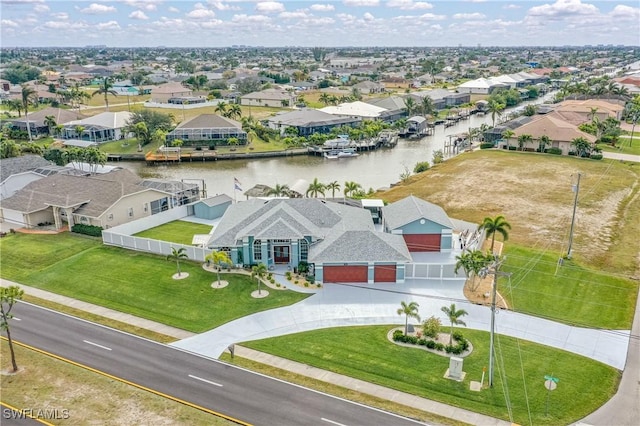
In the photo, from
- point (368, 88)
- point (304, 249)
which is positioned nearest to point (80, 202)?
point (304, 249)

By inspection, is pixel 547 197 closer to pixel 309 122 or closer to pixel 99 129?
pixel 309 122

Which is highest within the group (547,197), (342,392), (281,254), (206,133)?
(206,133)

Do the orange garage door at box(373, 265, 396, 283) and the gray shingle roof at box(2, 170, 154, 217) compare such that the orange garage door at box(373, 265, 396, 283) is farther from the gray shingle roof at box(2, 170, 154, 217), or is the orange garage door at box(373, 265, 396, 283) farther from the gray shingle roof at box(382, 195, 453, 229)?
the gray shingle roof at box(2, 170, 154, 217)

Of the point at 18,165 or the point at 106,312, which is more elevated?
the point at 18,165

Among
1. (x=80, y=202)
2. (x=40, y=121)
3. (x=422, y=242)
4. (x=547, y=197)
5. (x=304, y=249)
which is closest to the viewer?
(x=304, y=249)

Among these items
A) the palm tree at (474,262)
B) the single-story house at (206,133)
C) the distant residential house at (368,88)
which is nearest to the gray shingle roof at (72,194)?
the palm tree at (474,262)

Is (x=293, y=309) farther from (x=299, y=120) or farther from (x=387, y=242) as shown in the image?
(x=299, y=120)
